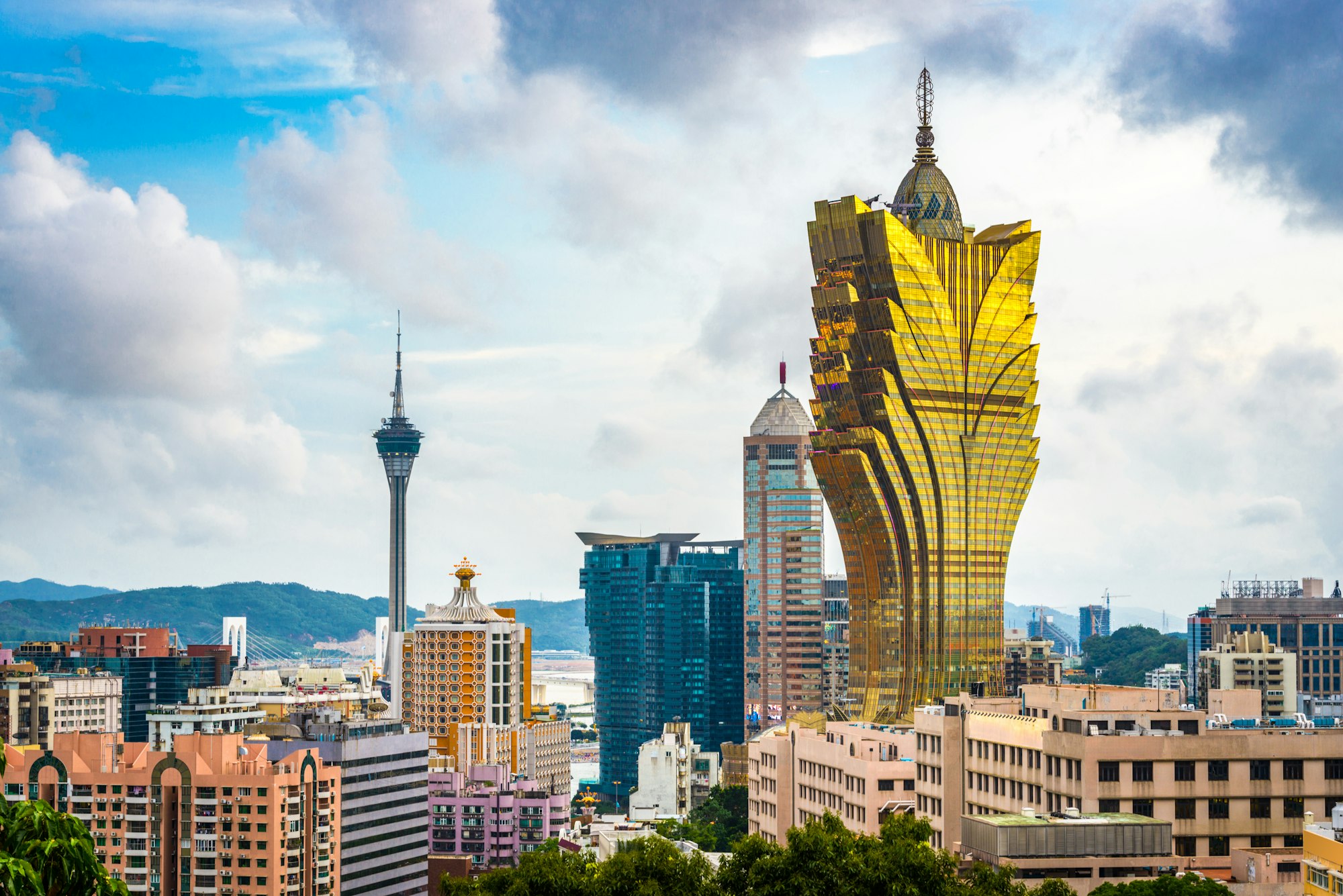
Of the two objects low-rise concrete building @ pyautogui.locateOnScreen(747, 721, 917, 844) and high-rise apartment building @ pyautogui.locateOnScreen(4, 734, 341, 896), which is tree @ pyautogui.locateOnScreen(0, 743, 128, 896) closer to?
low-rise concrete building @ pyautogui.locateOnScreen(747, 721, 917, 844)

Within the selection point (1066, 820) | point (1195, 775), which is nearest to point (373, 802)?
point (1195, 775)

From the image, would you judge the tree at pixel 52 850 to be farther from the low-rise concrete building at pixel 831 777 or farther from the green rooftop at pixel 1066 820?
the low-rise concrete building at pixel 831 777

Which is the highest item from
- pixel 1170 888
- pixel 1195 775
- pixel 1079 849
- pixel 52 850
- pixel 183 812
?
pixel 52 850

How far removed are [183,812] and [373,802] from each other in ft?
102

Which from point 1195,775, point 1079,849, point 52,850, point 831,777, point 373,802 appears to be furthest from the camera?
point 373,802

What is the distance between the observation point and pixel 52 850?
7000 cm

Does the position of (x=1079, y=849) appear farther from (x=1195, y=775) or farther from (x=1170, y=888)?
(x=1195, y=775)

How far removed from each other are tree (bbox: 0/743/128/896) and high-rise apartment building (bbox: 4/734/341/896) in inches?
3512

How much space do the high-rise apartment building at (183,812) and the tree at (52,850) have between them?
8921 centimetres

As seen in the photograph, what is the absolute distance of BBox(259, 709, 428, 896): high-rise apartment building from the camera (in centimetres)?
18325

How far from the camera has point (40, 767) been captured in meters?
162

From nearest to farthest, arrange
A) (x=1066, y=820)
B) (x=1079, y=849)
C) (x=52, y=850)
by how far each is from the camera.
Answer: (x=52, y=850) < (x=1079, y=849) < (x=1066, y=820)

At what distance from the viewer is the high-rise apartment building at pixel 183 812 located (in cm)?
15962

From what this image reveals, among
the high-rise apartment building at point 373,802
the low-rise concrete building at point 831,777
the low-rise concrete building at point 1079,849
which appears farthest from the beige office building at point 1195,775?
the high-rise apartment building at point 373,802
